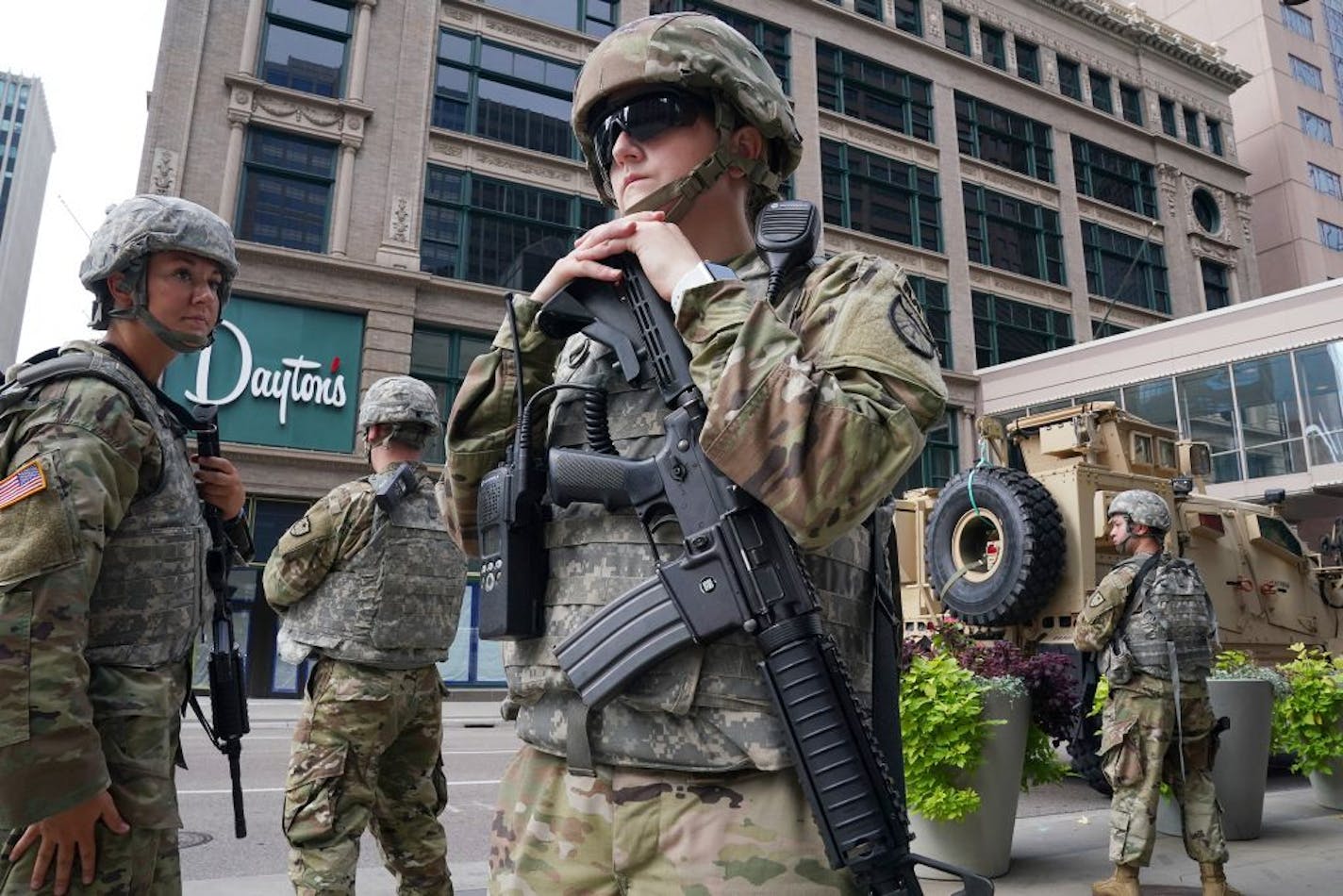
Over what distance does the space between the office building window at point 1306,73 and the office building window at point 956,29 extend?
65.4 ft

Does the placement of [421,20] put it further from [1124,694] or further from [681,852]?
[681,852]

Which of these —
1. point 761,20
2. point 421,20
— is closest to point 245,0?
point 421,20

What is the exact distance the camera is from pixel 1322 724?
615 cm

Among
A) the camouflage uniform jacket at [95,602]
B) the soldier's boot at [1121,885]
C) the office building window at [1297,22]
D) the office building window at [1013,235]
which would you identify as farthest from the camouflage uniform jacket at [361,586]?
the office building window at [1297,22]

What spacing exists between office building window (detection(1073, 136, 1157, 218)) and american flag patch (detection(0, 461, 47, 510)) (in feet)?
91.4

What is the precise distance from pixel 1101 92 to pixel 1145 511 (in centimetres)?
2624

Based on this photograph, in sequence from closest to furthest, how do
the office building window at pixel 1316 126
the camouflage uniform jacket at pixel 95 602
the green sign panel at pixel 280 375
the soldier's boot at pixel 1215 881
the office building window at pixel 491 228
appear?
the camouflage uniform jacket at pixel 95 602, the soldier's boot at pixel 1215 881, the green sign panel at pixel 280 375, the office building window at pixel 491 228, the office building window at pixel 1316 126

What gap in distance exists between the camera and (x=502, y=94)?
18.0 m

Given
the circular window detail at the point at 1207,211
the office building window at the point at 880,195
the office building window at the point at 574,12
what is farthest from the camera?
the circular window detail at the point at 1207,211

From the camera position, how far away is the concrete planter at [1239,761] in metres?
5.49

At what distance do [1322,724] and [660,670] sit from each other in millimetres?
6575

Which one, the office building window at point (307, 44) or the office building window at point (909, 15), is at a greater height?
the office building window at point (909, 15)

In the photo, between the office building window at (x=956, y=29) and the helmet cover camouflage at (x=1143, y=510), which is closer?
the helmet cover camouflage at (x=1143, y=510)

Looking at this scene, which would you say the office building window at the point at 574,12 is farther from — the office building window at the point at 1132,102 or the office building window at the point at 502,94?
the office building window at the point at 1132,102
